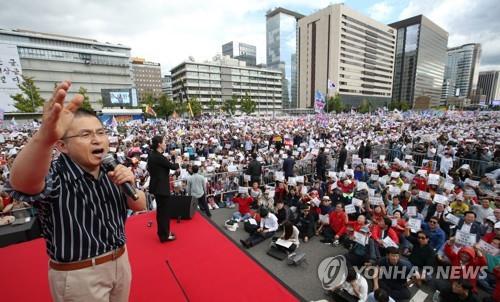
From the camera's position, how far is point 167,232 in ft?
13.5

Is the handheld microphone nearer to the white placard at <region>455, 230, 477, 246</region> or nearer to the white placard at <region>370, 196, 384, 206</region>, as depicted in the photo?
the white placard at <region>455, 230, 477, 246</region>

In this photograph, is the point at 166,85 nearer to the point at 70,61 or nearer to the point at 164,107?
the point at 70,61

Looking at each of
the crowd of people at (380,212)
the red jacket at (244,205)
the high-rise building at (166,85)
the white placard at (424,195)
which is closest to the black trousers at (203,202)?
the crowd of people at (380,212)

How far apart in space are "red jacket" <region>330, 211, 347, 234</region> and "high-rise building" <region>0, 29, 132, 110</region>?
6553 cm

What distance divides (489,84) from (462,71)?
91.4 feet

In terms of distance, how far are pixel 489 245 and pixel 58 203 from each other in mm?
7162

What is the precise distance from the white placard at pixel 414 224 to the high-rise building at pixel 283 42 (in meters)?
101

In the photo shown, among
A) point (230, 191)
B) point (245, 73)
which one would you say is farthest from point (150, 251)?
point (245, 73)

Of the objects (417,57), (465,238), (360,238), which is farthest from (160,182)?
(417,57)

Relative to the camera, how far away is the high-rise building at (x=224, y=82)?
79.3 meters

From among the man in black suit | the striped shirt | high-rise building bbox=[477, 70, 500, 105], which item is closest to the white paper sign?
the man in black suit

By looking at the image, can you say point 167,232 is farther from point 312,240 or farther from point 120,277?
point 312,240

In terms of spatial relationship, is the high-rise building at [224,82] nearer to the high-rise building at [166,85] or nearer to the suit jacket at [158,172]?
the high-rise building at [166,85]

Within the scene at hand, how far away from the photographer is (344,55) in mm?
81062
